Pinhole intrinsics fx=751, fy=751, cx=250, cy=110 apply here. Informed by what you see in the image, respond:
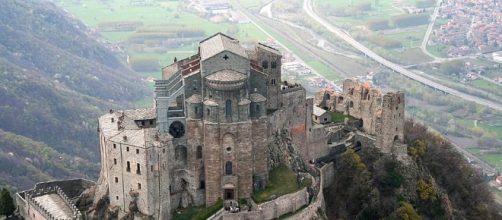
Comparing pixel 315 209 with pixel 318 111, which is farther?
pixel 318 111

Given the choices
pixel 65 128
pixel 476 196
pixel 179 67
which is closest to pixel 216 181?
pixel 179 67

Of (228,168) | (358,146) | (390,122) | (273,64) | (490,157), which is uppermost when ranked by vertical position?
(273,64)

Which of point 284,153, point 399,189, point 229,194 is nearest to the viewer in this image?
point 229,194

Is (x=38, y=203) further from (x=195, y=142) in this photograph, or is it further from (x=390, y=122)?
(x=390, y=122)

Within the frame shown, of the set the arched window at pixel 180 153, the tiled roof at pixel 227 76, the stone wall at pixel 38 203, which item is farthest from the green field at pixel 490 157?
the stone wall at pixel 38 203

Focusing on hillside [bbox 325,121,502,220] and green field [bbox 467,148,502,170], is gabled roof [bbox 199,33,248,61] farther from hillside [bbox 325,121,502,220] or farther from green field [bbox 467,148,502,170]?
green field [bbox 467,148,502,170]

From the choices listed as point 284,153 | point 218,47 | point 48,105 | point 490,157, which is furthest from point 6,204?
point 490,157

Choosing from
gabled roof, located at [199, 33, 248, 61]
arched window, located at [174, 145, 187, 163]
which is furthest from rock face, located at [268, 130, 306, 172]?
gabled roof, located at [199, 33, 248, 61]

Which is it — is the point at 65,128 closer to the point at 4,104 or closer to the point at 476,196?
the point at 4,104

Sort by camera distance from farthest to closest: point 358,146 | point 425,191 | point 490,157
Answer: point 490,157 < point 358,146 < point 425,191
